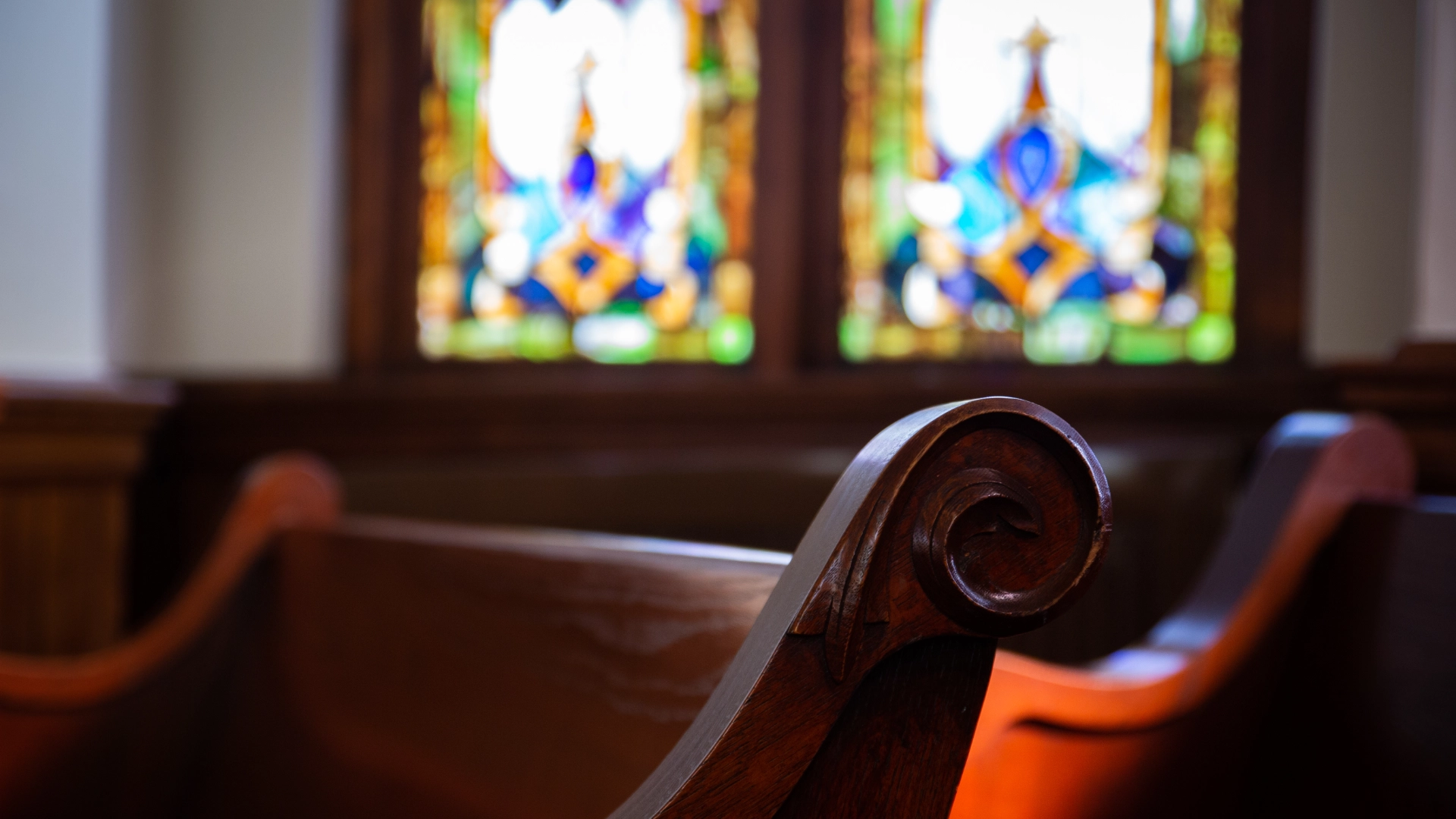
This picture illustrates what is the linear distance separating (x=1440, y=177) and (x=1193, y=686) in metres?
1.48

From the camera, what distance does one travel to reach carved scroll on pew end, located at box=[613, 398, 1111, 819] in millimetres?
416

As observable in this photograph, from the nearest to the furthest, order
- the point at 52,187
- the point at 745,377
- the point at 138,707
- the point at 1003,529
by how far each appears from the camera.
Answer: the point at 1003,529 < the point at 138,707 < the point at 52,187 < the point at 745,377

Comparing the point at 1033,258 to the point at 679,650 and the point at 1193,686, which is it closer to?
the point at 1193,686

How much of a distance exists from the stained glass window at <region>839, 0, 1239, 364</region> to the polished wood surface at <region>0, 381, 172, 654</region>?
1.54 m

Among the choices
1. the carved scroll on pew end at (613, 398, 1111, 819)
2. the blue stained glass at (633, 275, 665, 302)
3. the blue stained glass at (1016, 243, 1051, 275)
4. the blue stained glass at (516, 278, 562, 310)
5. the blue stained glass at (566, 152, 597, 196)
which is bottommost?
the carved scroll on pew end at (613, 398, 1111, 819)

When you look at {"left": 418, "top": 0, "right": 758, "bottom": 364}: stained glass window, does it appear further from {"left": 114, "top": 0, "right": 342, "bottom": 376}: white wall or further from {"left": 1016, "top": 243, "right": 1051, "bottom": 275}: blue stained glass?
{"left": 1016, "top": 243, "right": 1051, "bottom": 275}: blue stained glass

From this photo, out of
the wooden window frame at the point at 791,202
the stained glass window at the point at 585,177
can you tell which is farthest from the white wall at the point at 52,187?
the stained glass window at the point at 585,177

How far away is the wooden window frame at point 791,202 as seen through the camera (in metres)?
2.38

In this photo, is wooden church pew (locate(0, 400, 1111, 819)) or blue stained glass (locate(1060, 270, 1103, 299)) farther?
blue stained glass (locate(1060, 270, 1103, 299))

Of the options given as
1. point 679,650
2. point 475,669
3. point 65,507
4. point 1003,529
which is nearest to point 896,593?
point 1003,529

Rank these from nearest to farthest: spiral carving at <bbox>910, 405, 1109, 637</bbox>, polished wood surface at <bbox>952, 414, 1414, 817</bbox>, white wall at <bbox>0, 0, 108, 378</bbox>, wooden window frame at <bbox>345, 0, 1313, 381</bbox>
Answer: spiral carving at <bbox>910, 405, 1109, 637</bbox> < polished wood surface at <bbox>952, 414, 1414, 817</bbox> < white wall at <bbox>0, 0, 108, 378</bbox> < wooden window frame at <bbox>345, 0, 1313, 381</bbox>

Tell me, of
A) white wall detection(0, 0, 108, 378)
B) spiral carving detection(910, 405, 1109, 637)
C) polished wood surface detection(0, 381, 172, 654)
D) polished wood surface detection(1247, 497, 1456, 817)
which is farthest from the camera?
white wall detection(0, 0, 108, 378)

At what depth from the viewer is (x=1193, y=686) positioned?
719 mm

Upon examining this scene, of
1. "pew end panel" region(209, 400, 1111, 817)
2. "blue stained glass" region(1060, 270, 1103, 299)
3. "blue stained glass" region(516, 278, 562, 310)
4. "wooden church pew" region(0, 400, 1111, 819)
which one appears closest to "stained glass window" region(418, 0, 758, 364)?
"blue stained glass" region(516, 278, 562, 310)
